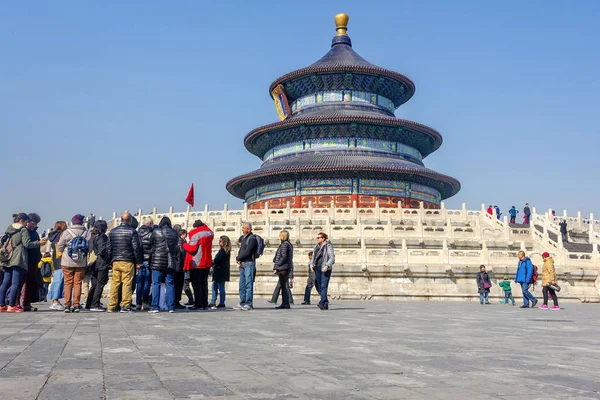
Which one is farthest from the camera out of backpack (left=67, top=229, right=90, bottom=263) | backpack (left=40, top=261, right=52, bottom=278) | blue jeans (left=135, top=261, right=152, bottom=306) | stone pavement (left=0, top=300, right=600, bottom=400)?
backpack (left=40, top=261, right=52, bottom=278)

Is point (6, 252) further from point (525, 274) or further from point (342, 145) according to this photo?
point (342, 145)

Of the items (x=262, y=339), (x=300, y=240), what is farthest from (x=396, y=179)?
(x=262, y=339)

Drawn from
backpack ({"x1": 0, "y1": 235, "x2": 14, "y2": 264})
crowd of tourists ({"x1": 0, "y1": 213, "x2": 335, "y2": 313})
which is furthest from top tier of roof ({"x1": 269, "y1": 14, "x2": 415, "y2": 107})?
backpack ({"x1": 0, "y1": 235, "x2": 14, "y2": 264})

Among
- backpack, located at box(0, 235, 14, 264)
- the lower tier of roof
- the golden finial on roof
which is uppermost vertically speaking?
the golden finial on roof

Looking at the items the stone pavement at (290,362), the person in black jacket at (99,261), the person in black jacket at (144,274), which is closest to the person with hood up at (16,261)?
the person in black jacket at (99,261)

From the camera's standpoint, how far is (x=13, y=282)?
10.8 m

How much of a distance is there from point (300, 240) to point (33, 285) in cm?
1217

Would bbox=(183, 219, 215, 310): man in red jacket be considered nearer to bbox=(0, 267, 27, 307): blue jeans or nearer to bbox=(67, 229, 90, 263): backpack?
bbox=(67, 229, 90, 263): backpack

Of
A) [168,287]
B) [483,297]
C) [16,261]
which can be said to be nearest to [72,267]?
[16,261]

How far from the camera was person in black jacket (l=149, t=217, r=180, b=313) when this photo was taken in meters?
10.8

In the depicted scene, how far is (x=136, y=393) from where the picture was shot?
11.1ft

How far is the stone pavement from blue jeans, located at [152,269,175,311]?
9.60ft

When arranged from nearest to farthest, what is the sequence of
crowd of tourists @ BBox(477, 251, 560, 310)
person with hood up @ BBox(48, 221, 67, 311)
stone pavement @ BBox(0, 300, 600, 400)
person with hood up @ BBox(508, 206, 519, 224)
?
1. stone pavement @ BBox(0, 300, 600, 400)
2. person with hood up @ BBox(48, 221, 67, 311)
3. crowd of tourists @ BBox(477, 251, 560, 310)
4. person with hood up @ BBox(508, 206, 519, 224)

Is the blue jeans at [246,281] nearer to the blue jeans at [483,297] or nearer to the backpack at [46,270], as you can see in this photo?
the backpack at [46,270]
